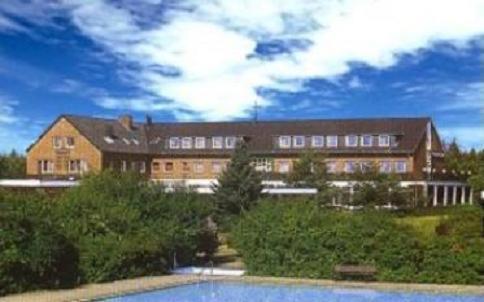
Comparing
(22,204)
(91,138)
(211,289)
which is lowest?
(211,289)

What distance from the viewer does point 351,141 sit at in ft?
251

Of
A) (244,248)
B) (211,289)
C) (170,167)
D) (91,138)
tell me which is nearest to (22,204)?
(211,289)

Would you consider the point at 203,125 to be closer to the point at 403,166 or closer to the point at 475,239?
the point at 403,166

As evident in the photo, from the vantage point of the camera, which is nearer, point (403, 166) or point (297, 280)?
point (297, 280)

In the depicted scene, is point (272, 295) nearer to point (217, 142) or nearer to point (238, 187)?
point (238, 187)

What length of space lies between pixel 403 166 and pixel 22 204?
53090 mm

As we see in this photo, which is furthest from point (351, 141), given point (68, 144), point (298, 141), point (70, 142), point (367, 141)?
point (68, 144)

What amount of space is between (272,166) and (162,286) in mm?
53701

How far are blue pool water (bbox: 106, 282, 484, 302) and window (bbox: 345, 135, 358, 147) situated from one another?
5068cm

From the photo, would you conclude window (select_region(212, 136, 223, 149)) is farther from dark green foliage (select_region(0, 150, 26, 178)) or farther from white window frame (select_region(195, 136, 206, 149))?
dark green foliage (select_region(0, 150, 26, 178))

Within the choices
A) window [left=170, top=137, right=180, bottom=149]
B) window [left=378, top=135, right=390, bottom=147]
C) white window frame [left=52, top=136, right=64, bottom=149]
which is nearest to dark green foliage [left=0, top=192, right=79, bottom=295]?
white window frame [left=52, top=136, right=64, bottom=149]

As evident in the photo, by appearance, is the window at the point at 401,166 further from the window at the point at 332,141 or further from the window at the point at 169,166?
the window at the point at 169,166

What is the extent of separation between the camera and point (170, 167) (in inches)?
3270

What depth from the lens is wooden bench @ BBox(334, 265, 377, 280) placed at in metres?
27.3
